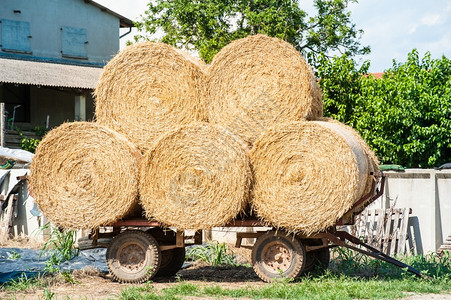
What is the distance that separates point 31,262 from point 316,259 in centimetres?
447

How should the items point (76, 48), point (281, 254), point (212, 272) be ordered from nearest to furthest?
1. point (281, 254)
2. point (212, 272)
3. point (76, 48)

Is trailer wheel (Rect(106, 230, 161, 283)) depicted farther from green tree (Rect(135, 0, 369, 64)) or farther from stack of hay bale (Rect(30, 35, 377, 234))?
green tree (Rect(135, 0, 369, 64))

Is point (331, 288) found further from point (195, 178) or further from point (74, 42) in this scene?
point (74, 42)

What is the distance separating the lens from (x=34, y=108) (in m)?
23.5

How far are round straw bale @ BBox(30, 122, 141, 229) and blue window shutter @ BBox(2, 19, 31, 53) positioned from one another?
1647 cm

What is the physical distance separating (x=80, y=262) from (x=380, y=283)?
4.70 metres

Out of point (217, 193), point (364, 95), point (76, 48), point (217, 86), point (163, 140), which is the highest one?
point (76, 48)

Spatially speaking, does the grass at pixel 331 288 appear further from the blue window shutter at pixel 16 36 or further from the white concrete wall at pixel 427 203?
the blue window shutter at pixel 16 36

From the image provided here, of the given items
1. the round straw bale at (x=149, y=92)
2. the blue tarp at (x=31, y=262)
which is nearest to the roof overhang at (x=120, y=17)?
the blue tarp at (x=31, y=262)

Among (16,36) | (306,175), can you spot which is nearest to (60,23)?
(16,36)

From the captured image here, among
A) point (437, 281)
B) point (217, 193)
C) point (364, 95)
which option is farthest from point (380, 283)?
point (364, 95)

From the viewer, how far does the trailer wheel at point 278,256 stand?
8.41m

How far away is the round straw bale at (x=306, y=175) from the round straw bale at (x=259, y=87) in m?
0.38

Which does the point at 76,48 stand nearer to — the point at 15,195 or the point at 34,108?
the point at 34,108
